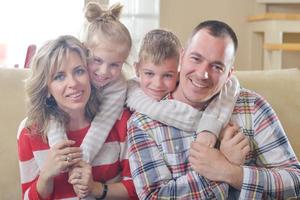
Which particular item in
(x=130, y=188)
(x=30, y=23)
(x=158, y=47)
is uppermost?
(x=30, y=23)

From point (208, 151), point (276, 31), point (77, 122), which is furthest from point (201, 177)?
point (276, 31)

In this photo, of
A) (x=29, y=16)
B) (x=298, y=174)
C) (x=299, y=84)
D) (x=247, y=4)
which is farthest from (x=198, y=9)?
(x=298, y=174)

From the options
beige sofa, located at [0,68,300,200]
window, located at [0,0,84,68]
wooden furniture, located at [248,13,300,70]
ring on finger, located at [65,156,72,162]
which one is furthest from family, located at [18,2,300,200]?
window, located at [0,0,84,68]

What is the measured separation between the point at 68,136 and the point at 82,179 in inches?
6.5

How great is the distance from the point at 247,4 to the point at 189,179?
1.97m

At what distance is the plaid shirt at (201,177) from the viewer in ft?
4.76

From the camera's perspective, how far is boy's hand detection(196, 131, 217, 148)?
1472 millimetres

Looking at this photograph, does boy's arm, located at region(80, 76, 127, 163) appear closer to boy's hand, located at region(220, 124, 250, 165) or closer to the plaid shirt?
the plaid shirt

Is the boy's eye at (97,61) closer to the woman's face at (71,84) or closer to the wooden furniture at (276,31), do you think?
the woman's face at (71,84)

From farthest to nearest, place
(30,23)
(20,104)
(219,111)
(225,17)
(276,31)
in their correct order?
(225,17)
(30,23)
(276,31)
(20,104)
(219,111)

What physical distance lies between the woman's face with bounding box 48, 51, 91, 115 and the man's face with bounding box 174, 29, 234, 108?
301mm

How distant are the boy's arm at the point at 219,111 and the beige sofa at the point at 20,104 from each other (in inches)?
13.9

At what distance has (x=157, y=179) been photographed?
1470 mm

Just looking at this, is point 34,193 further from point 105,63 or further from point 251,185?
point 251,185
